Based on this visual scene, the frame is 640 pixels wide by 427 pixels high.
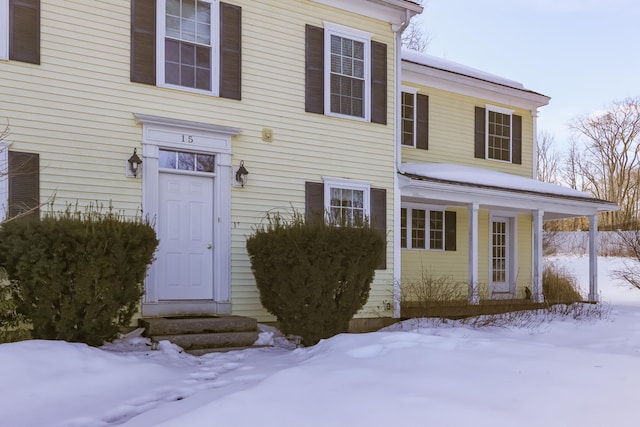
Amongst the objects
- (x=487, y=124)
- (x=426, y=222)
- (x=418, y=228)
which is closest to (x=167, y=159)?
(x=418, y=228)

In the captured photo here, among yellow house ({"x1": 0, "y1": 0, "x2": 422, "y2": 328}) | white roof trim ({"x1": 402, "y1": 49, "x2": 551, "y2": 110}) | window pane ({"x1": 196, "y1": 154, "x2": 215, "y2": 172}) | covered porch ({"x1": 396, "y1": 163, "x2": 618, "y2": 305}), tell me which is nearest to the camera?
yellow house ({"x1": 0, "y1": 0, "x2": 422, "y2": 328})

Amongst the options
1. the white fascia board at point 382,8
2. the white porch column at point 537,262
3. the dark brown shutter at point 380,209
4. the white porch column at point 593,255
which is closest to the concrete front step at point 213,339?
the dark brown shutter at point 380,209

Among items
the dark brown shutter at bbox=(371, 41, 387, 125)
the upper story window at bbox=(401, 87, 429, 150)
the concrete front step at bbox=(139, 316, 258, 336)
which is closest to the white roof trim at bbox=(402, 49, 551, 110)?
the upper story window at bbox=(401, 87, 429, 150)

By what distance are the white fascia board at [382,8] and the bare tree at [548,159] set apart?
30317mm

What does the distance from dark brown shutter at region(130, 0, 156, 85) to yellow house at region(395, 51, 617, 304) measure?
5.14 m

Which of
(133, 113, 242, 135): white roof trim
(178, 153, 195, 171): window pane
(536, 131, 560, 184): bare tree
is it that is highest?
(536, 131, 560, 184): bare tree

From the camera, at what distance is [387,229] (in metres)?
10.0

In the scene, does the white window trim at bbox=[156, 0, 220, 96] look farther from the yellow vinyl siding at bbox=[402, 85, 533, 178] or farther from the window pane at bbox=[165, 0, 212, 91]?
the yellow vinyl siding at bbox=[402, 85, 533, 178]

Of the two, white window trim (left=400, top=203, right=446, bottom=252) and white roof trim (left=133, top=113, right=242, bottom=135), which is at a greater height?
white roof trim (left=133, top=113, right=242, bottom=135)

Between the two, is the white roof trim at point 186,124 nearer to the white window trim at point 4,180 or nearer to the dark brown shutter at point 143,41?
the dark brown shutter at point 143,41

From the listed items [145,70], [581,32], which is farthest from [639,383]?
[581,32]

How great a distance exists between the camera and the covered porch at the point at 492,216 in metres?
11.0

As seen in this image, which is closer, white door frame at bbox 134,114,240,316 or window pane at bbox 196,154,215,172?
white door frame at bbox 134,114,240,316

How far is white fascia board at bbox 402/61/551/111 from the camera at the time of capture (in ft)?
40.7
